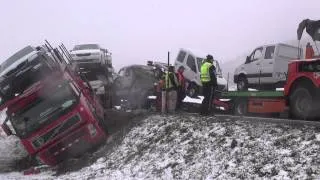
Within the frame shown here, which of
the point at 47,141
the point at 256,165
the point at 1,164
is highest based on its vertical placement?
the point at 256,165

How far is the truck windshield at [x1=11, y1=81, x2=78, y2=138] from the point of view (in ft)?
46.7

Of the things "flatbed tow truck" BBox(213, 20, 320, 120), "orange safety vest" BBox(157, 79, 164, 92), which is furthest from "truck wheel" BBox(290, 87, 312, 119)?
"orange safety vest" BBox(157, 79, 164, 92)

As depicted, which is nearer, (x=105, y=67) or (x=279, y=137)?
(x=279, y=137)

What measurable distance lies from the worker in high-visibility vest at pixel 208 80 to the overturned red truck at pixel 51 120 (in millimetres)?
3401

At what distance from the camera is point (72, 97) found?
48.0ft

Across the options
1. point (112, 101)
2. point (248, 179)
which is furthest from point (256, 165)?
point (112, 101)

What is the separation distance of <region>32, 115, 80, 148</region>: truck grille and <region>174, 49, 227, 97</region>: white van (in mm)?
7721

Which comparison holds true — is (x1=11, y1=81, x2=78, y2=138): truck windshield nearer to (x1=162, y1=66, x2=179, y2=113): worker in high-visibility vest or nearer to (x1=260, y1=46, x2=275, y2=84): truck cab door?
(x1=162, y1=66, x2=179, y2=113): worker in high-visibility vest

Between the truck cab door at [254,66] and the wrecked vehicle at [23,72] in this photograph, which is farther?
the truck cab door at [254,66]

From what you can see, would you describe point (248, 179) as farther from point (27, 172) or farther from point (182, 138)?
point (27, 172)

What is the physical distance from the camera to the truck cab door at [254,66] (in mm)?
19578

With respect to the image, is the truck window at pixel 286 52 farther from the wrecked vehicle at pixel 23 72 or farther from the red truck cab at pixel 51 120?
the wrecked vehicle at pixel 23 72

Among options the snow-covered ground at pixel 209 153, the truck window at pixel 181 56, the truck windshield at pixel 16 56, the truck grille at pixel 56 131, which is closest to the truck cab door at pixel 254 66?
the truck window at pixel 181 56

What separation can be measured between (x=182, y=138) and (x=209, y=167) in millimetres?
2574
